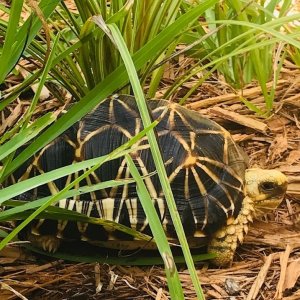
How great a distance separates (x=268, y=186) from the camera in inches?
51.8

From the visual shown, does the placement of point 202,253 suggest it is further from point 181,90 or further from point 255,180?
point 181,90

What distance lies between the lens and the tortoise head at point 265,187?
1310 millimetres

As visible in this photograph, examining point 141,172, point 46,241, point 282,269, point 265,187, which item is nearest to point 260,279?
point 282,269

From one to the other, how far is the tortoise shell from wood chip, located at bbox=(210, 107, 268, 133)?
0.32 m

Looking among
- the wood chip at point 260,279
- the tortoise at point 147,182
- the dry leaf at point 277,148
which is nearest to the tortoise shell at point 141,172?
the tortoise at point 147,182

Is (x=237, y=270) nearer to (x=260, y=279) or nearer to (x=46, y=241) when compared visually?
(x=260, y=279)

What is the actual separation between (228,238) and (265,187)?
0.13m

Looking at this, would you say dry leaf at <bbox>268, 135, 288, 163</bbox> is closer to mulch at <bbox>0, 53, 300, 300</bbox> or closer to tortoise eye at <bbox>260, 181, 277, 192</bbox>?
mulch at <bbox>0, 53, 300, 300</bbox>

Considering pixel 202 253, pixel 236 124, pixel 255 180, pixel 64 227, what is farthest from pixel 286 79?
pixel 64 227

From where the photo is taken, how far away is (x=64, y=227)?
123cm

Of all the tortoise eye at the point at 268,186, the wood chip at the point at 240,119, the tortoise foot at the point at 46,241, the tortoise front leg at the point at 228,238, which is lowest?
the tortoise front leg at the point at 228,238

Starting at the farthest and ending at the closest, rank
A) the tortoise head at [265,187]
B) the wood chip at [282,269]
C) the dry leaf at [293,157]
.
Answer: the dry leaf at [293,157]
the tortoise head at [265,187]
the wood chip at [282,269]

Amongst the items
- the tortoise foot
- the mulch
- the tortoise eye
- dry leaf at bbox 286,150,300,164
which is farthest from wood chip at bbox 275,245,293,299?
the tortoise foot

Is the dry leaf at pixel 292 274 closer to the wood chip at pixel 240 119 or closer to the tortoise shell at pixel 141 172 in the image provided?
the tortoise shell at pixel 141 172
